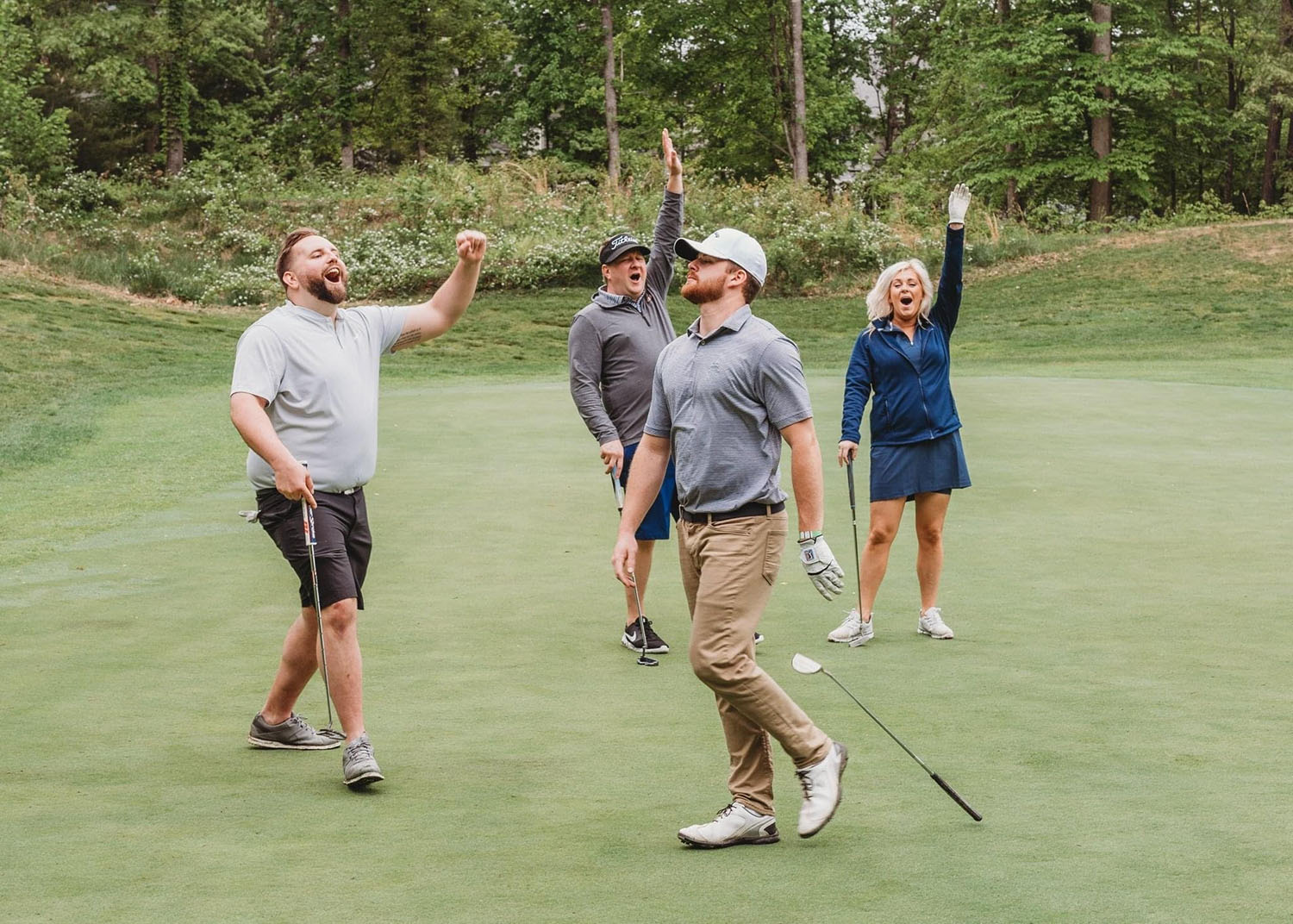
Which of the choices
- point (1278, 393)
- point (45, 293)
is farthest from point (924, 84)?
point (1278, 393)

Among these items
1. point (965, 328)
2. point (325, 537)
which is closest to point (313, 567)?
point (325, 537)

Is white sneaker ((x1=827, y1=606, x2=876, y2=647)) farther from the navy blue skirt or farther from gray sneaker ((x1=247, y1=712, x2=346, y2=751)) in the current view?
gray sneaker ((x1=247, y1=712, x2=346, y2=751))

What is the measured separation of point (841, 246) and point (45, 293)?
1622 cm

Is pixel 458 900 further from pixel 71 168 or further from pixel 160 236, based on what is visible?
pixel 71 168

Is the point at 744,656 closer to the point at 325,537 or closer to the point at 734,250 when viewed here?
the point at 734,250

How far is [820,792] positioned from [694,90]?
49848 mm

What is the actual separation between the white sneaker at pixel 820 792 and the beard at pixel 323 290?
7.50 feet

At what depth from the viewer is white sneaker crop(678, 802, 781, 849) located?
182 inches

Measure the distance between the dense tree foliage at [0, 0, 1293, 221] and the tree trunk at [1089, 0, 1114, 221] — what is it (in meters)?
0.08

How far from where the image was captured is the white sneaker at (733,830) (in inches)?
182

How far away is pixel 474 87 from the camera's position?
54.7 m

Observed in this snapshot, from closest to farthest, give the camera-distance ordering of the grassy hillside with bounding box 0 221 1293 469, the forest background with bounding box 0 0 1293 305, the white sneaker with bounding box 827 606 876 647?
the white sneaker with bounding box 827 606 876 647, the grassy hillside with bounding box 0 221 1293 469, the forest background with bounding box 0 0 1293 305

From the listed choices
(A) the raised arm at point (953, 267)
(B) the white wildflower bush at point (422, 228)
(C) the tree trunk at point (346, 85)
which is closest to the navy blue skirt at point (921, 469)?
(A) the raised arm at point (953, 267)

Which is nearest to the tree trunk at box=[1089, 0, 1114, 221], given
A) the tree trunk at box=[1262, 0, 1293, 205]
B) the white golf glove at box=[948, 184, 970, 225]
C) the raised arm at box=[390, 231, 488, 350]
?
the tree trunk at box=[1262, 0, 1293, 205]
